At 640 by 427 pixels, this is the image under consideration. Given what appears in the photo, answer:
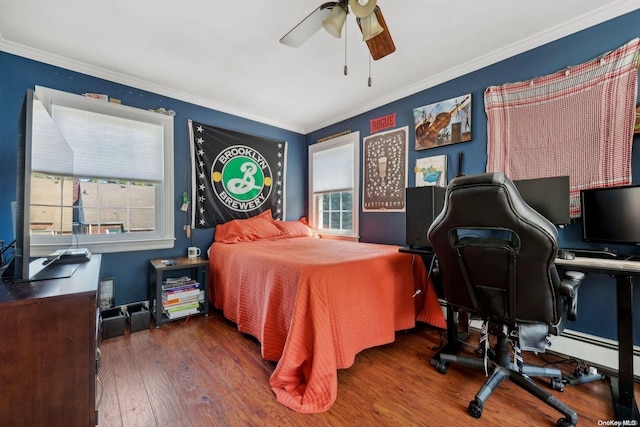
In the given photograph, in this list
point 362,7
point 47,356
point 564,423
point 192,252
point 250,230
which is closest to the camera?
point 47,356

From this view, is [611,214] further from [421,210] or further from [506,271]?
[421,210]

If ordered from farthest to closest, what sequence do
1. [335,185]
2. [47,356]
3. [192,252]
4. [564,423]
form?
[335,185] → [192,252] → [564,423] → [47,356]

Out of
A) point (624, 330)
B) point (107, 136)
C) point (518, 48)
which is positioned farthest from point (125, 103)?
point (624, 330)

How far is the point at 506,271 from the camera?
132cm

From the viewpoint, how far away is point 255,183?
3.68m

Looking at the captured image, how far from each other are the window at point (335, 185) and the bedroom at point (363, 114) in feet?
0.73

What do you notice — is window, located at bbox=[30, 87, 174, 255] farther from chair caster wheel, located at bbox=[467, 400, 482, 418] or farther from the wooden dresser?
chair caster wheel, located at bbox=[467, 400, 482, 418]

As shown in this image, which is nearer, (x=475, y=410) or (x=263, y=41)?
(x=475, y=410)

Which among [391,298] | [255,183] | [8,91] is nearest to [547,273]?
[391,298]

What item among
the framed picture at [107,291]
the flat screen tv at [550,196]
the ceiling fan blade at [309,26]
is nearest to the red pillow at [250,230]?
the framed picture at [107,291]

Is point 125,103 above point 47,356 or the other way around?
above

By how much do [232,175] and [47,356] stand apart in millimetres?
2752

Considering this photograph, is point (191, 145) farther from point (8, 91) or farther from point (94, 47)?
point (8, 91)

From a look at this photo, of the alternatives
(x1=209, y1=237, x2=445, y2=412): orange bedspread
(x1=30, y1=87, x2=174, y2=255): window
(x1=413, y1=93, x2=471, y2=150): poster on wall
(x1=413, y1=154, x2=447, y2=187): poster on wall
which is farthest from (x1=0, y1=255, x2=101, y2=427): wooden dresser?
(x1=413, y1=93, x2=471, y2=150): poster on wall
